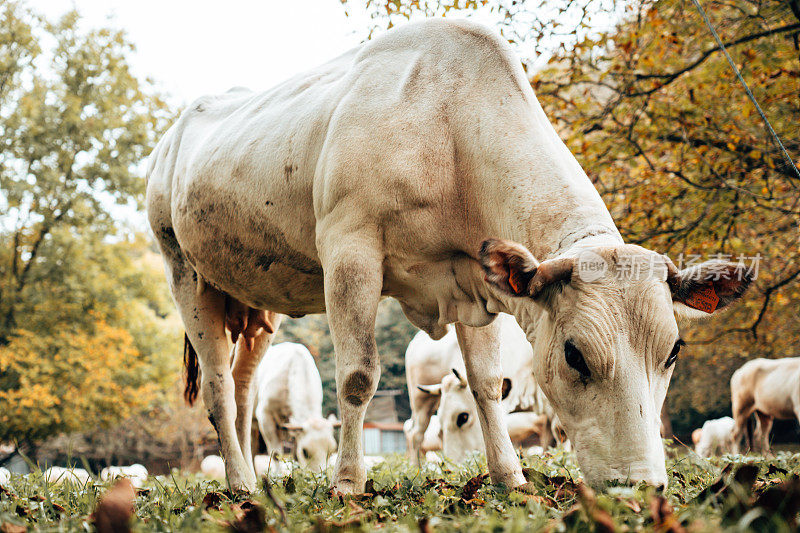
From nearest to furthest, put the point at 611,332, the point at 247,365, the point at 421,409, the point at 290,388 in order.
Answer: the point at 611,332 < the point at 247,365 < the point at 421,409 < the point at 290,388

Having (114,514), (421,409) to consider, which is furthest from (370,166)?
(421,409)

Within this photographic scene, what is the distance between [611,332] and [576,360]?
7.7 inches

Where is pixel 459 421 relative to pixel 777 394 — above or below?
above

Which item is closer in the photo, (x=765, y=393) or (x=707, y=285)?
(x=707, y=285)

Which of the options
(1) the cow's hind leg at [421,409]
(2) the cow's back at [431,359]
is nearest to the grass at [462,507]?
(1) the cow's hind leg at [421,409]

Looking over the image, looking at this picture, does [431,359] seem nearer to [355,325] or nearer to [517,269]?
[355,325]

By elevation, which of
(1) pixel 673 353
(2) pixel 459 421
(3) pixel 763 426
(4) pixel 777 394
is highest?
(1) pixel 673 353

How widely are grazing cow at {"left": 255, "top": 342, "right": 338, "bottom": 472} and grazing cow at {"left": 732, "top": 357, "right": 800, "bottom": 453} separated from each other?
797 cm

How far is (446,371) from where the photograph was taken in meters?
12.7

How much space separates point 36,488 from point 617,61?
712 cm

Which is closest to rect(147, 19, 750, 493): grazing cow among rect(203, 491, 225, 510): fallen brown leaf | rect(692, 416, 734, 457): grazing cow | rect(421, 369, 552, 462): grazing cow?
rect(203, 491, 225, 510): fallen brown leaf

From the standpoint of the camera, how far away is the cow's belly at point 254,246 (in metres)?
4.27

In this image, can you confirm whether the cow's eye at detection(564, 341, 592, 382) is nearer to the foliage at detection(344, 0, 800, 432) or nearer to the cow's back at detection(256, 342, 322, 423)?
the foliage at detection(344, 0, 800, 432)

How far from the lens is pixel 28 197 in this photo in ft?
64.7
